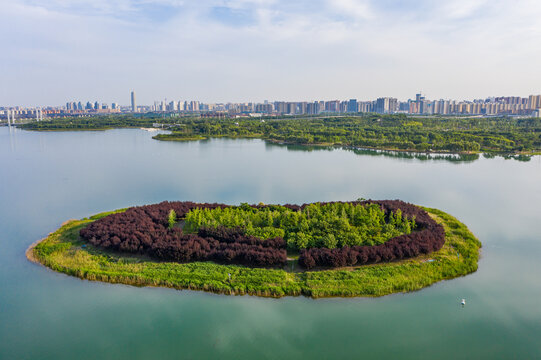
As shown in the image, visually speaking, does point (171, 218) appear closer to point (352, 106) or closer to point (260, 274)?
point (260, 274)

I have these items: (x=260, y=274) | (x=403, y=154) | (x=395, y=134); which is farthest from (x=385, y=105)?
(x=260, y=274)

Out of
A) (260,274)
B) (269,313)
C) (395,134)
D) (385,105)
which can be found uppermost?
(385,105)

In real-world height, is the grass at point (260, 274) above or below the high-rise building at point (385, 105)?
below

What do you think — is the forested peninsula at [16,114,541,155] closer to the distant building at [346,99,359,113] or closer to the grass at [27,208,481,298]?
the grass at [27,208,481,298]

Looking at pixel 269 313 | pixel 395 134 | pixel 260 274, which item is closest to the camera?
pixel 269 313

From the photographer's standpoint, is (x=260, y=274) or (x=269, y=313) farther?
(x=260, y=274)

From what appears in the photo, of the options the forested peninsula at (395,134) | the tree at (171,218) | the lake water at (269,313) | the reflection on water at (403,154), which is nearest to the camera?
the lake water at (269,313)

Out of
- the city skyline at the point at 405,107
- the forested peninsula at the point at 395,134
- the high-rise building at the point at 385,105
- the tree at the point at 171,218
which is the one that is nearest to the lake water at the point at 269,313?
the tree at the point at 171,218

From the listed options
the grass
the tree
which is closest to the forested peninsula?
the grass

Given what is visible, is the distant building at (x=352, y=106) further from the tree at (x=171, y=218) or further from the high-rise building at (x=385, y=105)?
the tree at (x=171, y=218)

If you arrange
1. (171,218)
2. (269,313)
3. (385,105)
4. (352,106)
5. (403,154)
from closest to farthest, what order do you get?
(269,313) < (171,218) < (403,154) < (385,105) < (352,106)
